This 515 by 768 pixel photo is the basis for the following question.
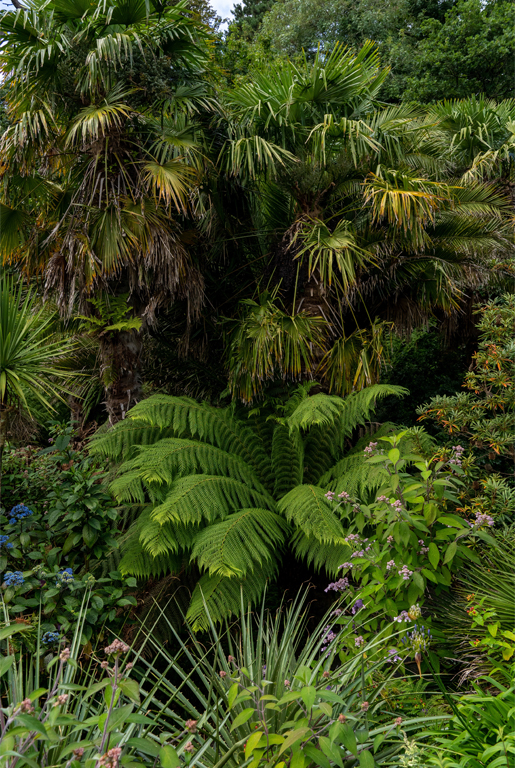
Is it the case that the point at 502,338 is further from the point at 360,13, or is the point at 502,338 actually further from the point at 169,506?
the point at 360,13

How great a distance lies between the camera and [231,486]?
3.51 meters

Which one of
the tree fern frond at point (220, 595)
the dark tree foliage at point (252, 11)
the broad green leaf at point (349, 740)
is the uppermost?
the dark tree foliage at point (252, 11)

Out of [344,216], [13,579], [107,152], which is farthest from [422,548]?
[107,152]

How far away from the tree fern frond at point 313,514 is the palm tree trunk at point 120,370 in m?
1.68

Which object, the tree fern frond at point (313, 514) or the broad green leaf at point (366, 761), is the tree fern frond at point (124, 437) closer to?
the tree fern frond at point (313, 514)

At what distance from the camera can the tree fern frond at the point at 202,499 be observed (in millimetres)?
3023

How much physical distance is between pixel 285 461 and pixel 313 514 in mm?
930

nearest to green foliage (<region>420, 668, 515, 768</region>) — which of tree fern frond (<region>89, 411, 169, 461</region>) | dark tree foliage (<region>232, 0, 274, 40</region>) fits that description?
tree fern frond (<region>89, 411, 169, 461</region>)

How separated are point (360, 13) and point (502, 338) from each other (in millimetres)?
12313

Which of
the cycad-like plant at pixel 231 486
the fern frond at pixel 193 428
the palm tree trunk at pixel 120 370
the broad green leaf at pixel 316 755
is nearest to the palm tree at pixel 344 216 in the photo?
the fern frond at pixel 193 428

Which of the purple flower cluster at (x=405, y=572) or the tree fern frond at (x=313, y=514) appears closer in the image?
the purple flower cluster at (x=405, y=572)

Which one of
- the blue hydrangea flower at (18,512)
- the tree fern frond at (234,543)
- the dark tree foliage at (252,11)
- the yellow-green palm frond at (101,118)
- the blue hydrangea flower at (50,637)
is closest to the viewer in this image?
the blue hydrangea flower at (50,637)

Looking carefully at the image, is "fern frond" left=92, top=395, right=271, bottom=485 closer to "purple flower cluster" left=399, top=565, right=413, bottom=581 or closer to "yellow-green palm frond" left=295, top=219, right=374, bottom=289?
"yellow-green palm frond" left=295, top=219, right=374, bottom=289

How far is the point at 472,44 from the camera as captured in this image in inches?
339
